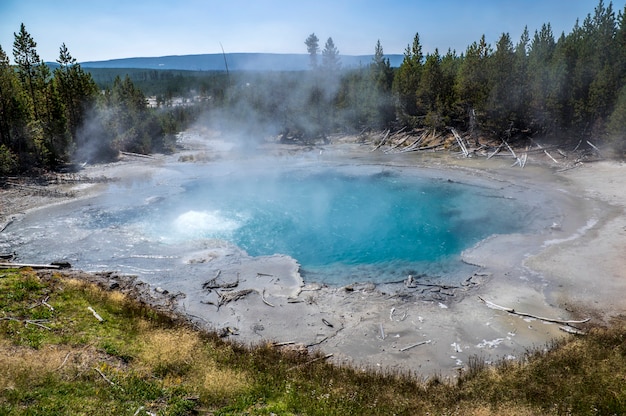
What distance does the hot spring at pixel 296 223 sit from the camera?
20578 mm

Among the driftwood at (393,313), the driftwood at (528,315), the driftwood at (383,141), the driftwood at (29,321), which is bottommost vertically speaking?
the driftwood at (393,313)

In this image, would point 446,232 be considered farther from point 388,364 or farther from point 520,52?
point 520,52

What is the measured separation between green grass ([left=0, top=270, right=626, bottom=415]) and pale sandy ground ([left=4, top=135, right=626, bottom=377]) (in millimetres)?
1130

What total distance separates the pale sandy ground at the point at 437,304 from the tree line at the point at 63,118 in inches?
1127

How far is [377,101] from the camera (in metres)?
61.1

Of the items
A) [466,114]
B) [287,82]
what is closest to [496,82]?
[466,114]

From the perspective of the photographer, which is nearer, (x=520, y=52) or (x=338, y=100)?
(x=520, y=52)

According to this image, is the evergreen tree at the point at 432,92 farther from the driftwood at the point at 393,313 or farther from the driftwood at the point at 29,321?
the driftwood at the point at 29,321

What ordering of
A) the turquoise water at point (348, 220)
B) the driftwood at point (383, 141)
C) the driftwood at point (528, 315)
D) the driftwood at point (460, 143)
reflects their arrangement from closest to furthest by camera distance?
the driftwood at point (528, 315), the turquoise water at point (348, 220), the driftwood at point (460, 143), the driftwood at point (383, 141)

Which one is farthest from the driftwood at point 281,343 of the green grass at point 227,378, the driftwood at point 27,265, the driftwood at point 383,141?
the driftwood at point 383,141

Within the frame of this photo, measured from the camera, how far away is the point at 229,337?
14.2 metres

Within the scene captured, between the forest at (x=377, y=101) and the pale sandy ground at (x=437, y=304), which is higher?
the forest at (x=377, y=101)

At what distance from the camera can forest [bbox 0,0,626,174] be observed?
38.8 m

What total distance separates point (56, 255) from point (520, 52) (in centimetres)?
5245
